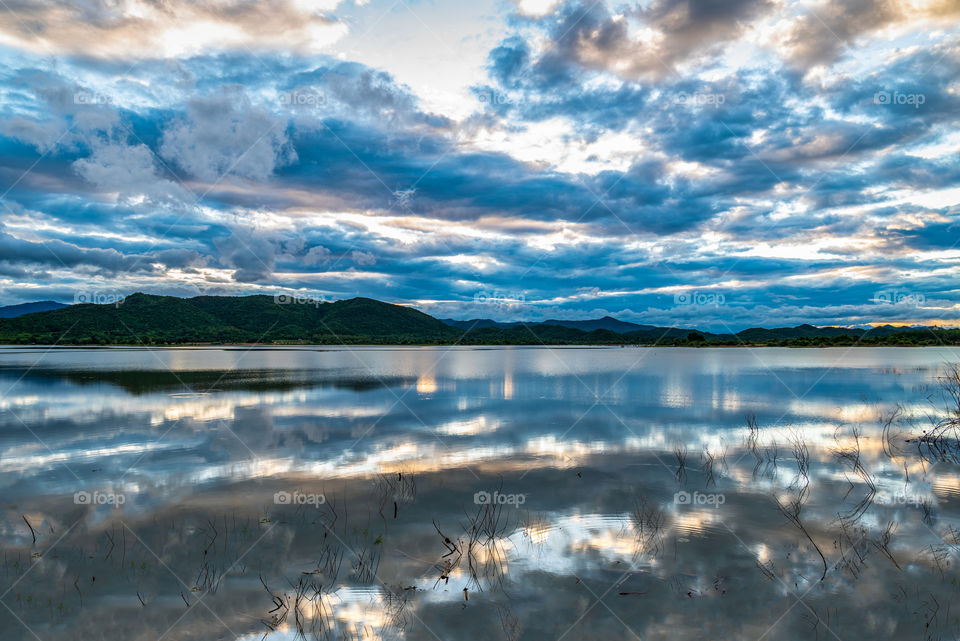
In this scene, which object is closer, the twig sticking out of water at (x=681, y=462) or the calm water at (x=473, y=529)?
the calm water at (x=473, y=529)

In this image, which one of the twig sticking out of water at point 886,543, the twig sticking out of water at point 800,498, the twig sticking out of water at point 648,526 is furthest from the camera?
the twig sticking out of water at point 800,498

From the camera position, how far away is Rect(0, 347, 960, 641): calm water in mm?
7715

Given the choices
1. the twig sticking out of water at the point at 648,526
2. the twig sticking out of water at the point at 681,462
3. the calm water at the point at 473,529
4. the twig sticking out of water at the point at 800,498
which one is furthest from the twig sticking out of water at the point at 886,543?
the twig sticking out of water at the point at 681,462

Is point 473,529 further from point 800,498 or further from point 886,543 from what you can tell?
A: point 800,498

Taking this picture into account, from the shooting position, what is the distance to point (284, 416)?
26031 millimetres

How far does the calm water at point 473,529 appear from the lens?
7.71 metres

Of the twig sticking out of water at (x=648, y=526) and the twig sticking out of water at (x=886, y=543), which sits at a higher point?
the twig sticking out of water at (x=648, y=526)

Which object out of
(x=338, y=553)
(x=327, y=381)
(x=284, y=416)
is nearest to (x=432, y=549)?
(x=338, y=553)

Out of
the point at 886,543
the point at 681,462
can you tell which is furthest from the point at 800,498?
the point at 681,462

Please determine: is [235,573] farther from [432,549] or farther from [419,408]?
[419,408]

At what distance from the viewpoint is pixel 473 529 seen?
11.2 meters

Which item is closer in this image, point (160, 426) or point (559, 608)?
point (559, 608)

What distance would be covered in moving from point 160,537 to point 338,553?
12.7ft

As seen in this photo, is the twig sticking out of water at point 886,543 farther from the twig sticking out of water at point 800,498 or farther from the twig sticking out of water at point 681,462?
the twig sticking out of water at point 681,462
